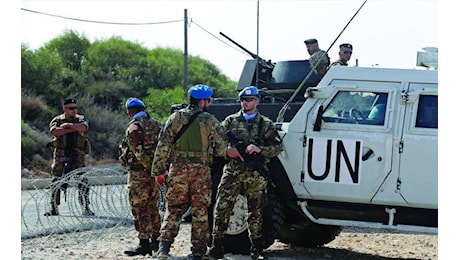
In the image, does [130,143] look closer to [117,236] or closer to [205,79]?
[117,236]

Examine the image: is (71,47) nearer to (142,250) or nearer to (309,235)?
(309,235)

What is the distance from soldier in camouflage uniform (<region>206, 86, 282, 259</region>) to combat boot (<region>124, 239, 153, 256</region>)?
82cm

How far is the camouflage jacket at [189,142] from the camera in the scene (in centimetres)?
790

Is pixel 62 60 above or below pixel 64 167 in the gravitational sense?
above

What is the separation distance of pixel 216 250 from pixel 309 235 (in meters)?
1.90

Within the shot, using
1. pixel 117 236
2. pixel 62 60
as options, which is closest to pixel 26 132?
pixel 62 60

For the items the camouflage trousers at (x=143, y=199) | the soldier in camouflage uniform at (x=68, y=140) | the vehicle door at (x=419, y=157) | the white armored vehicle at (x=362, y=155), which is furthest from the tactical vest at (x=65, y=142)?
the vehicle door at (x=419, y=157)

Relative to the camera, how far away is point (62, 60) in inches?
1500

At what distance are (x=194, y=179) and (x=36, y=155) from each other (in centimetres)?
1751

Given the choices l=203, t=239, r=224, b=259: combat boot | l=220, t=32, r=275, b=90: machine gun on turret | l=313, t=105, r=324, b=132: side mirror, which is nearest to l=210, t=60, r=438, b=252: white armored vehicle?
l=313, t=105, r=324, b=132: side mirror

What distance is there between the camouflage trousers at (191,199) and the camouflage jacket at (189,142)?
0.09m

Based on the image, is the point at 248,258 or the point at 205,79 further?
the point at 205,79

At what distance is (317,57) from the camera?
10180 mm

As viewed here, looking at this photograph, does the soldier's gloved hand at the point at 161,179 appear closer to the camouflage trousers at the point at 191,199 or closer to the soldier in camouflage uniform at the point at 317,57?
the camouflage trousers at the point at 191,199
